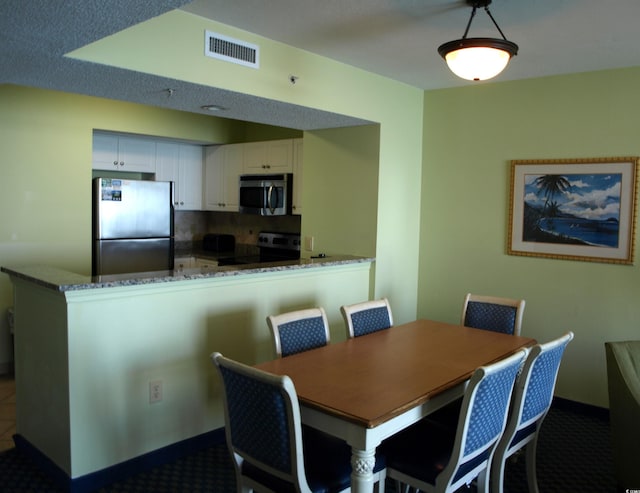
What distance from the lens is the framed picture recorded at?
3576 millimetres

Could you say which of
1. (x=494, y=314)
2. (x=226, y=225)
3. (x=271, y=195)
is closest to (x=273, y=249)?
(x=271, y=195)

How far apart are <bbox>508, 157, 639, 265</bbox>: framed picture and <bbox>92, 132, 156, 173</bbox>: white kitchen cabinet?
3558 mm

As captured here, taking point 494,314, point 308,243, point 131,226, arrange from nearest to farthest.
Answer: point 494,314 < point 308,243 < point 131,226

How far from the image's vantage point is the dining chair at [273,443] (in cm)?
182

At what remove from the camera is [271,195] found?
16.8 feet

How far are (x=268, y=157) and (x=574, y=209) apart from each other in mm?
2851

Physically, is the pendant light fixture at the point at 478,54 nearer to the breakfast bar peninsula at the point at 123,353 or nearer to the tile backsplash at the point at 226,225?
the breakfast bar peninsula at the point at 123,353

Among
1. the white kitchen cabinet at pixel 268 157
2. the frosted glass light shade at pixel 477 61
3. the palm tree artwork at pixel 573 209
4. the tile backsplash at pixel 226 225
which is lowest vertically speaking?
the tile backsplash at pixel 226 225

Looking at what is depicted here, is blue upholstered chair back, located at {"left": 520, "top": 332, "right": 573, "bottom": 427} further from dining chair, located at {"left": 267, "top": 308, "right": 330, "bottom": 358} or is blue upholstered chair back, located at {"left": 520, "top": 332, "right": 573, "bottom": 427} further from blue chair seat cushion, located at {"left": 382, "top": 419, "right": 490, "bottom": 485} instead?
dining chair, located at {"left": 267, "top": 308, "right": 330, "bottom": 358}

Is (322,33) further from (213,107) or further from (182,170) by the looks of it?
(182,170)

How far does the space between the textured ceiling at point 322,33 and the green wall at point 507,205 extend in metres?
0.28

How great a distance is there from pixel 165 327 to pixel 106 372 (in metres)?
0.37

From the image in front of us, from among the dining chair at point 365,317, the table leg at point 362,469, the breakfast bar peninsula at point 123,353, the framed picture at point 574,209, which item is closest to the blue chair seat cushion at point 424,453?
the table leg at point 362,469

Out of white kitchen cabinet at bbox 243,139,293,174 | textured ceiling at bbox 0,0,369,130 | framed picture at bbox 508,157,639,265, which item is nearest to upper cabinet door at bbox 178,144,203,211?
white kitchen cabinet at bbox 243,139,293,174
